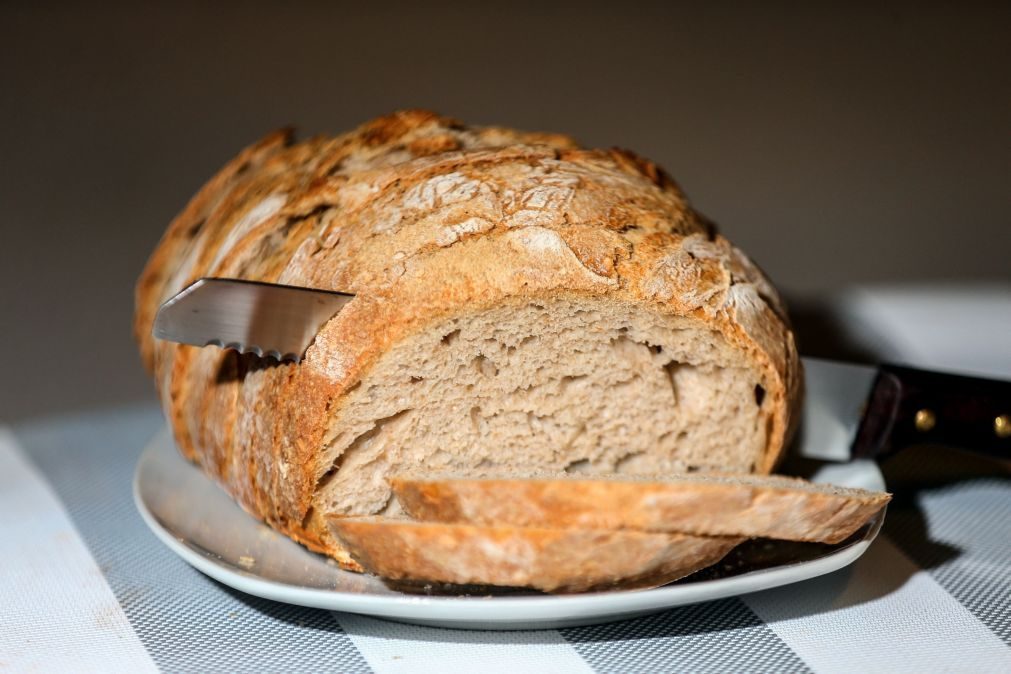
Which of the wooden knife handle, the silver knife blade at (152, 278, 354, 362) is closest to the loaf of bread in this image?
the silver knife blade at (152, 278, 354, 362)

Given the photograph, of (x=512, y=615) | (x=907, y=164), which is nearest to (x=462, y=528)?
(x=512, y=615)

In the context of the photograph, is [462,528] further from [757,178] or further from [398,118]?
[757,178]

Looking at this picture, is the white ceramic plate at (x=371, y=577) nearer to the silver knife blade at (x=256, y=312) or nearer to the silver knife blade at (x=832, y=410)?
the silver knife blade at (x=832, y=410)

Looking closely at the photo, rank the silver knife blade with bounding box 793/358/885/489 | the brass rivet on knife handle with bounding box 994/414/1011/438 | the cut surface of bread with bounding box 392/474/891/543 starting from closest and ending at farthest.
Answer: the cut surface of bread with bounding box 392/474/891/543
the brass rivet on knife handle with bounding box 994/414/1011/438
the silver knife blade with bounding box 793/358/885/489

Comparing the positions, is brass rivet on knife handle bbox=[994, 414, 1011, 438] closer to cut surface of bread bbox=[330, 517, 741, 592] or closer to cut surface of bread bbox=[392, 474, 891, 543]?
cut surface of bread bbox=[392, 474, 891, 543]

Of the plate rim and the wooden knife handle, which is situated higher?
the wooden knife handle

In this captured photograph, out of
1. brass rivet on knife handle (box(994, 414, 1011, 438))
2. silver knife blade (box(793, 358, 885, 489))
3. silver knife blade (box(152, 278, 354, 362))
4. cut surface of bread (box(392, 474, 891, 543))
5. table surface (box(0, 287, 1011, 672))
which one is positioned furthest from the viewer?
silver knife blade (box(793, 358, 885, 489))
